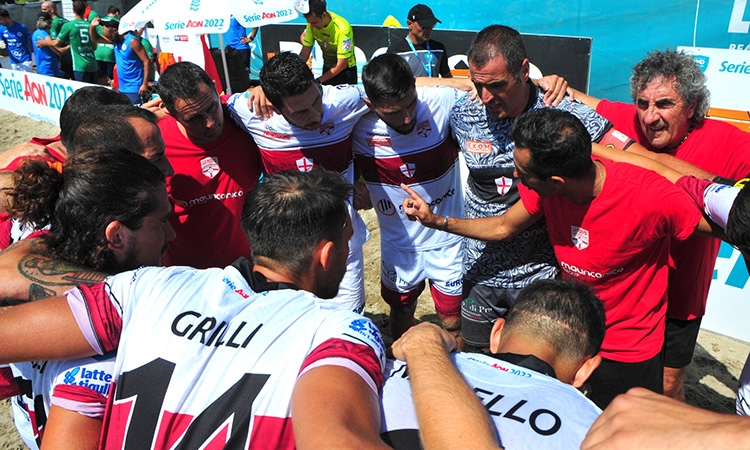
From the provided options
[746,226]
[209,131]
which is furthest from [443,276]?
[746,226]

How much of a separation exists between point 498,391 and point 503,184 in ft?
6.88

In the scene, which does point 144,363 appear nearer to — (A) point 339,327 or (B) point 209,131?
(A) point 339,327

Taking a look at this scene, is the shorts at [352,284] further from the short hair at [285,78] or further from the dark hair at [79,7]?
the dark hair at [79,7]

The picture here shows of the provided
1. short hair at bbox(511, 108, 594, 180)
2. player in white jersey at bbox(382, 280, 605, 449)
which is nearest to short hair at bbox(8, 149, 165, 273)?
player in white jersey at bbox(382, 280, 605, 449)

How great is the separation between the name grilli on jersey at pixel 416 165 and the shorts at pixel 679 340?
5.20 feet

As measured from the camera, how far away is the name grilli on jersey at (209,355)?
4.81 ft

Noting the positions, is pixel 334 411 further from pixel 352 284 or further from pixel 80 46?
pixel 80 46

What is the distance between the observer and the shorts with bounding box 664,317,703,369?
331 cm

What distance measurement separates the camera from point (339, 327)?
5.05 feet

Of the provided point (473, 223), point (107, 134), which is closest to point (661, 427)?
point (473, 223)

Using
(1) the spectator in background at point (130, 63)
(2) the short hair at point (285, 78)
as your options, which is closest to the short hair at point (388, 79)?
(2) the short hair at point (285, 78)

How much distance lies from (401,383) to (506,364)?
363mm

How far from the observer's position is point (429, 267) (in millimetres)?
4305

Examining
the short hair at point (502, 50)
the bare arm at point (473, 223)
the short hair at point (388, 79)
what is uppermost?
the short hair at point (502, 50)
